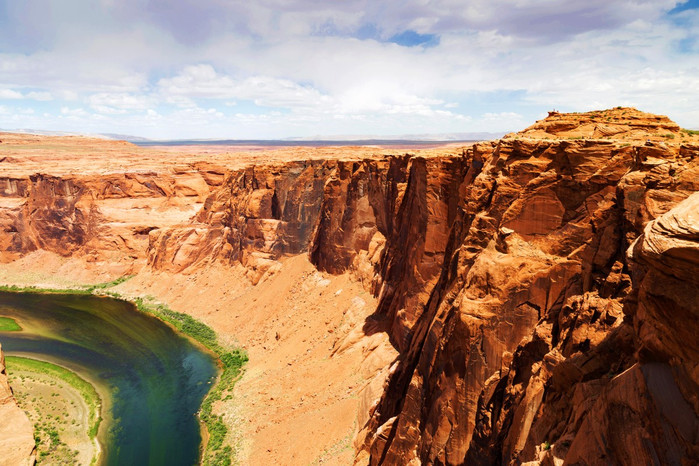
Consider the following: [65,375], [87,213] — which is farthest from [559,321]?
[87,213]

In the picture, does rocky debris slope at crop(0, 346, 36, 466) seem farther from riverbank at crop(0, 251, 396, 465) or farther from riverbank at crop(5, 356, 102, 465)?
Answer: riverbank at crop(0, 251, 396, 465)

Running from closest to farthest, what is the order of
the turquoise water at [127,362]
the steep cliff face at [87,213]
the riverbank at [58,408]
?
the riverbank at [58,408] < the turquoise water at [127,362] < the steep cliff face at [87,213]

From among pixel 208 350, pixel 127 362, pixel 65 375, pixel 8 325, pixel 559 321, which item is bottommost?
pixel 127 362

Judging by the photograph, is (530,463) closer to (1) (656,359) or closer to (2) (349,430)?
(1) (656,359)

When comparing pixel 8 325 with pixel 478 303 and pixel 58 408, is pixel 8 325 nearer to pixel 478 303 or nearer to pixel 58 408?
pixel 58 408

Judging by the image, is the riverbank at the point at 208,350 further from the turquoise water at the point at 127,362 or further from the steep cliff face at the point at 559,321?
the steep cliff face at the point at 559,321

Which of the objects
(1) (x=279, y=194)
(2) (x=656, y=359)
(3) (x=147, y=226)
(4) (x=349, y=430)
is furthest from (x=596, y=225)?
(3) (x=147, y=226)

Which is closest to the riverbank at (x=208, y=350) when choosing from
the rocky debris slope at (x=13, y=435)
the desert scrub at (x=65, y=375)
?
the desert scrub at (x=65, y=375)
